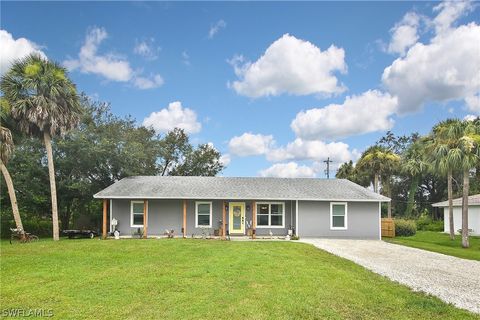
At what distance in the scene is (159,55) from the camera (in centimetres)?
2139

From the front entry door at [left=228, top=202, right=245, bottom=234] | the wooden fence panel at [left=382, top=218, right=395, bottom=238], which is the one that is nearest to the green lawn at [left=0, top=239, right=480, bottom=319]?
the front entry door at [left=228, top=202, right=245, bottom=234]

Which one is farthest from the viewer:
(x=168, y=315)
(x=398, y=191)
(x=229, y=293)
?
(x=398, y=191)

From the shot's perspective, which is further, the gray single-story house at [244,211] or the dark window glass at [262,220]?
the dark window glass at [262,220]

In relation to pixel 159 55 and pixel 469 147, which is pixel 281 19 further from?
pixel 469 147

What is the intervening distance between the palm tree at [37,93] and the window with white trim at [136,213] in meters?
4.61

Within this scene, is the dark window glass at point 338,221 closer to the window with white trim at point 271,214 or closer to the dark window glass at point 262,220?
the window with white trim at point 271,214

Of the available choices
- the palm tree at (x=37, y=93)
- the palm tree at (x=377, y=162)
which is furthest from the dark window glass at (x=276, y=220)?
the palm tree at (x=377, y=162)

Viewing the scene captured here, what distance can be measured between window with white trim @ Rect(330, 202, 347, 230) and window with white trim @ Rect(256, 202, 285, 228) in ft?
9.61

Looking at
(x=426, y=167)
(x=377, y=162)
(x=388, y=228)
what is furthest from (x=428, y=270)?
(x=426, y=167)

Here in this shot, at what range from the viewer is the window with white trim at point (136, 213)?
22.2m

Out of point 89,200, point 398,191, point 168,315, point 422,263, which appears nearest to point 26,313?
point 168,315

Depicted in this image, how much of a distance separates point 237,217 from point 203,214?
6.82 ft

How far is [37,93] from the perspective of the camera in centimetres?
1991

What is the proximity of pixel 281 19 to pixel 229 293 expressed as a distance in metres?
16.8
